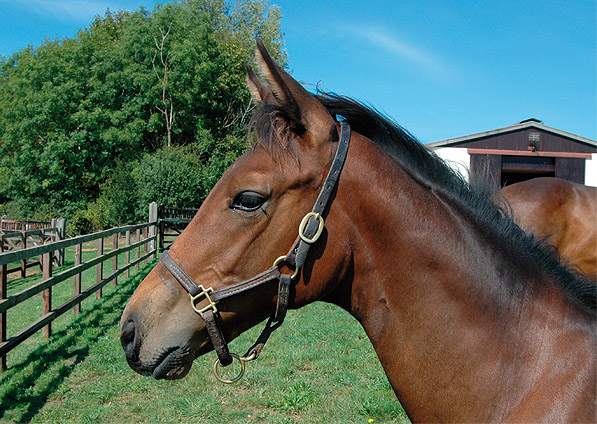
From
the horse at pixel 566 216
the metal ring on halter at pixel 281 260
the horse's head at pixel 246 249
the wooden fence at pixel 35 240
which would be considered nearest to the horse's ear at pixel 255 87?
the horse's head at pixel 246 249

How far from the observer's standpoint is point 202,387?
4750mm

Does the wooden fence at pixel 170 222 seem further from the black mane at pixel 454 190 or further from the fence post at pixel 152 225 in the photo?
the black mane at pixel 454 190

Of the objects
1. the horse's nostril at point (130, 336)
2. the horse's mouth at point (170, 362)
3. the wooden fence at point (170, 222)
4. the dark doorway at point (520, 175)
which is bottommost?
the wooden fence at point (170, 222)

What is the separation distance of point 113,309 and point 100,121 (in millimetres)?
23955

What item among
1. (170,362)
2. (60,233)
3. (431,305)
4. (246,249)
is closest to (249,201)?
(246,249)

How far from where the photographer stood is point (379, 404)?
4.21m

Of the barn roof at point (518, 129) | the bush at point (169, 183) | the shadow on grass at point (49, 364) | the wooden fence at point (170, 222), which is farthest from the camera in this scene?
the bush at point (169, 183)

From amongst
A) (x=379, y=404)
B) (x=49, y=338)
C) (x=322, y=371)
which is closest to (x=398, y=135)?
(x=379, y=404)

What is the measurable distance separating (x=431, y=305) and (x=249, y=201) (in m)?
0.80

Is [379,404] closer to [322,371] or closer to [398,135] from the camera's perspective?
[322,371]

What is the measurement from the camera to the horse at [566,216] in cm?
588

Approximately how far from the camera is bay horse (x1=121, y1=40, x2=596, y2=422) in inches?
61.4

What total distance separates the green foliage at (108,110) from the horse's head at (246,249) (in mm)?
24679

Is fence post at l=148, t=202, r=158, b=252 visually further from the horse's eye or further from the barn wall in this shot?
the horse's eye
